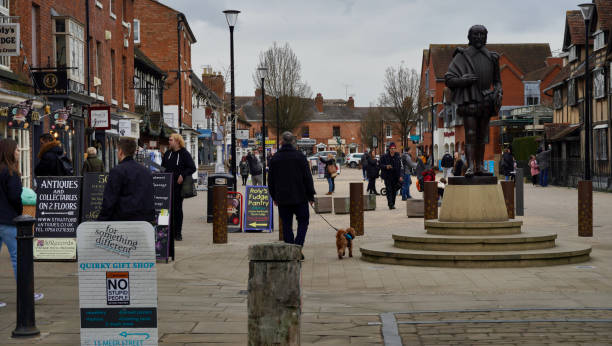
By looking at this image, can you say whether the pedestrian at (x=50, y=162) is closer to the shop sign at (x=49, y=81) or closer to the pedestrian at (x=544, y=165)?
the shop sign at (x=49, y=81)

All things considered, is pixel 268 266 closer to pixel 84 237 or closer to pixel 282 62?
pixel 84 237

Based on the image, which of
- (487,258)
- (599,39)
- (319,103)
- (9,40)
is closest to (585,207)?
(487,258)

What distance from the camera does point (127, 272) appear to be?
18.2 feet

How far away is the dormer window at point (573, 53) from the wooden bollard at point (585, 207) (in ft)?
100

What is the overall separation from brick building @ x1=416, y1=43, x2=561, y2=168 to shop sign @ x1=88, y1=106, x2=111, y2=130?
143 feet

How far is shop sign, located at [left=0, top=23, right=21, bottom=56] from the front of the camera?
46.8 feet

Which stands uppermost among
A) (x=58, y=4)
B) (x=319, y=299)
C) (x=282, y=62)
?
(x=282, y=62)

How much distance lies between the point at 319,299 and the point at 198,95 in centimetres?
5655

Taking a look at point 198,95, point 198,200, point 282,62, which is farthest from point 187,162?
point 282,62

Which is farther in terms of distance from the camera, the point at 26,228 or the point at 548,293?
the point at 548,293

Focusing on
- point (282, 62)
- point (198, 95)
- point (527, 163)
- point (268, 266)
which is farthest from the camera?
point (282, 62)

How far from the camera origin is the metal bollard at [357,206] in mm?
16188

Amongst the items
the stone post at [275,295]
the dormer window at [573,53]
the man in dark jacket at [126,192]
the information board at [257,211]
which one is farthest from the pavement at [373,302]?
the dormer window at [573,53]

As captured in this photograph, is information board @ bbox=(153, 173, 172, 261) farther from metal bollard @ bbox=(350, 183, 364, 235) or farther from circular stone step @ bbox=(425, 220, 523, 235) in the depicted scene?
metal bollard @ bbox=(350, 183, 364, 235)
